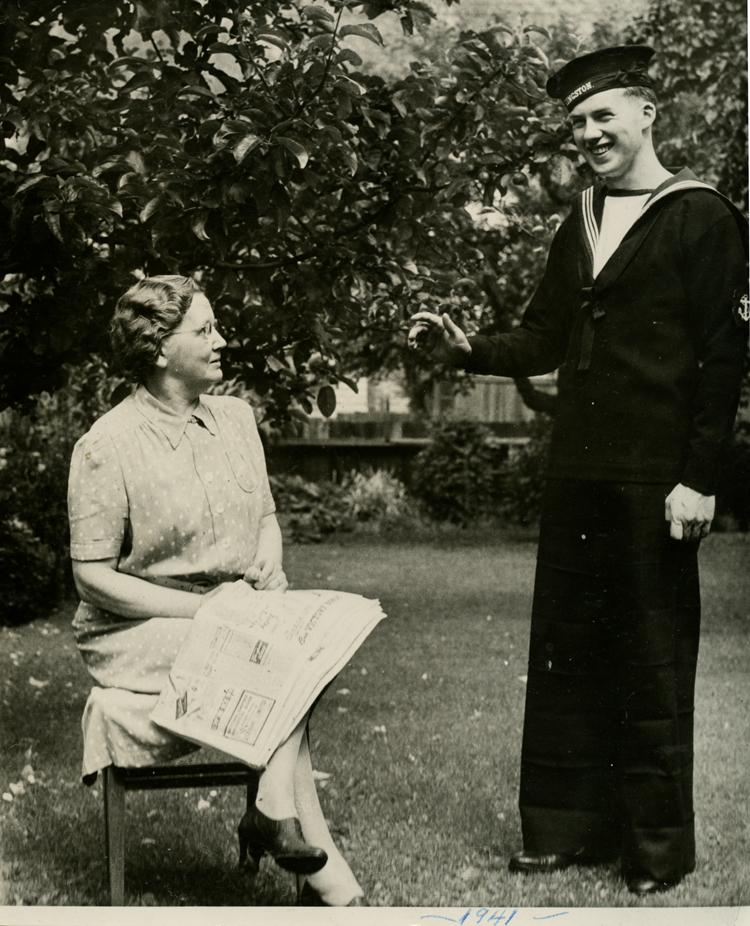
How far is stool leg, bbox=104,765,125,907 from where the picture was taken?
10.4 ft

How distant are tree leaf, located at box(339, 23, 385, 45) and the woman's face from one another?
109 cm

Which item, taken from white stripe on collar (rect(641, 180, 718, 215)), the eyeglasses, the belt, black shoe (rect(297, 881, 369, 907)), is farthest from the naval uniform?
the belt

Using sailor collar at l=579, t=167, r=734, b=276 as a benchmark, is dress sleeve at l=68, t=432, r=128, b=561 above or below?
below

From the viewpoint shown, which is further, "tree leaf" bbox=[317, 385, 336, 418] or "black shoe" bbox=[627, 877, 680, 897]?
"tree leaf" bbox=[317, 385, 336, 418]

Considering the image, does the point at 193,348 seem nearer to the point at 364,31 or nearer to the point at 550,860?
the point at 364,31

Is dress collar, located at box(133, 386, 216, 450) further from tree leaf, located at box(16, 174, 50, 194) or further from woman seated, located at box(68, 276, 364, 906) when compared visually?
tree leaf, located at box(16, 174, 50, 194)

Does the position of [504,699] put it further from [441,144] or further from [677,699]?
[441,144]

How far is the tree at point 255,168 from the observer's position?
3859mm

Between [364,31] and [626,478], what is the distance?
1.65 meters

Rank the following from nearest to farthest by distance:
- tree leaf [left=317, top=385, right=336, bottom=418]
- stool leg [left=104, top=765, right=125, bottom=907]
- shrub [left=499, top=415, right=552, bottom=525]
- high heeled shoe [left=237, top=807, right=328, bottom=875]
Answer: high heeled shoe [left=237, top=807, right=328, bottom=875] → stool leg [left=104, top=765, right=125, bottom=907] → tree leaf [left=317, top=385, right=336, bottom=418] → shrub [left=499, top=415, right=552, bottom=525]

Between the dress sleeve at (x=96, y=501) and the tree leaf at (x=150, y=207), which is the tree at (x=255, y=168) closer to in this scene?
the tree leaf at (x=150, y=207)

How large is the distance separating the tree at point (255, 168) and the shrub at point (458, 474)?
114 cm

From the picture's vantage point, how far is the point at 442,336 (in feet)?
12.1

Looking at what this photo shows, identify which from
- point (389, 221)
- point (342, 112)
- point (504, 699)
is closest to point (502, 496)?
point (504, 699)
